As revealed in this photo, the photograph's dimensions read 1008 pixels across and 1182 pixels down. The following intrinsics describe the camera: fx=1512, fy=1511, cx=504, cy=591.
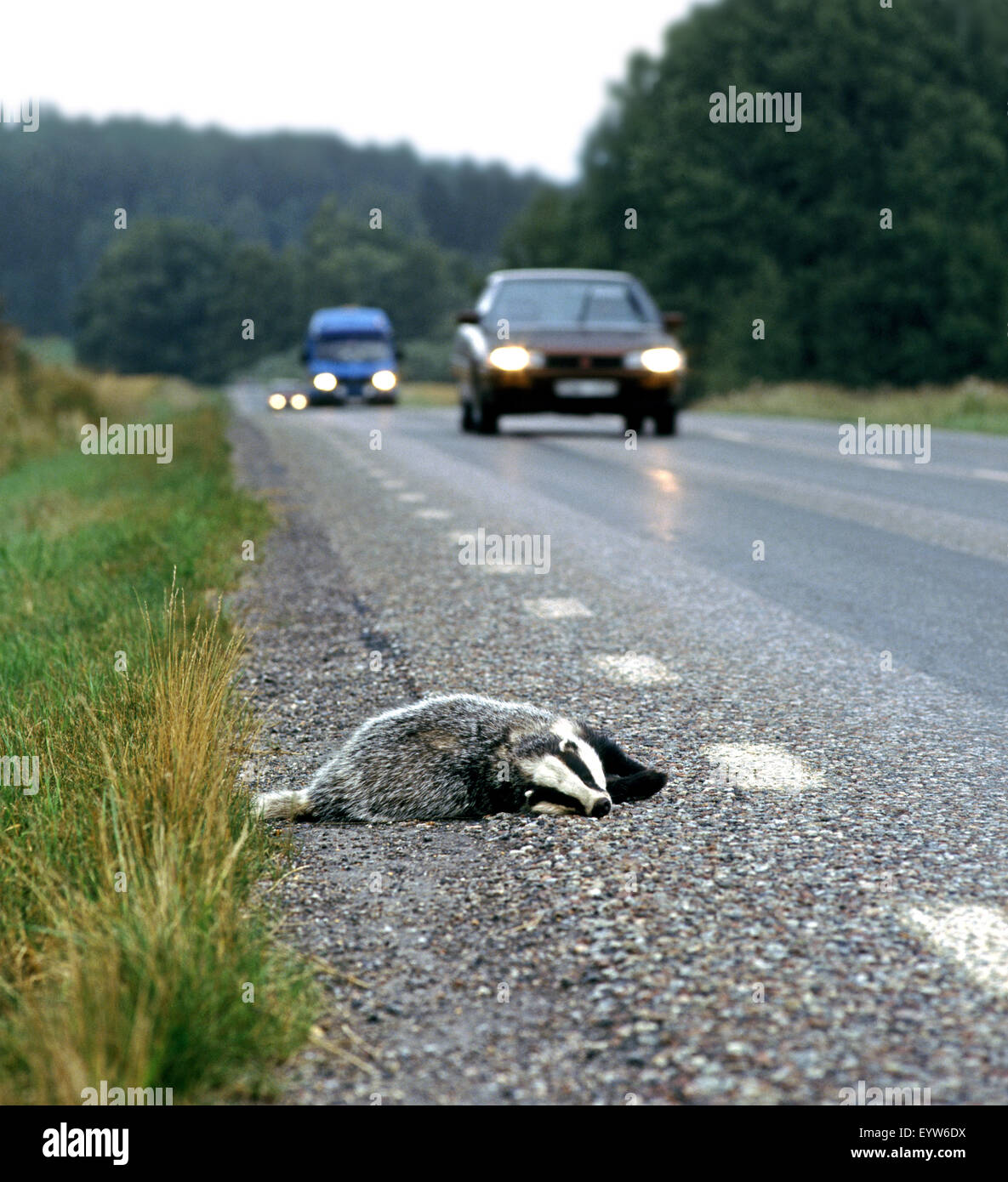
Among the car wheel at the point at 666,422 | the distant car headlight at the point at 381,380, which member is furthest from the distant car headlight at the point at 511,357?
the distant car headlight at the point at 381,380

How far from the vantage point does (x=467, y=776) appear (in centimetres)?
408

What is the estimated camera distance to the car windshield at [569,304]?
18312 millimetres

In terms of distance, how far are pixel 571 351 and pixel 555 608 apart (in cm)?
1101

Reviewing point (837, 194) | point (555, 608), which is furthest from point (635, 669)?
point (837, 194)

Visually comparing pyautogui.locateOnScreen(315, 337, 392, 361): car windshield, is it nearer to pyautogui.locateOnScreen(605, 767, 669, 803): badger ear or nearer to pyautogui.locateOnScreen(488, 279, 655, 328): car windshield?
pyautogui.locateOnScreen(488, 279, 655, 328): car windshield

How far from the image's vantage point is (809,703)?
507cm

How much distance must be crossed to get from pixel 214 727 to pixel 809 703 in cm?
212

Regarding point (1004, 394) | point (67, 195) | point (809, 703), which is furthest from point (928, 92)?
point (67, 195)

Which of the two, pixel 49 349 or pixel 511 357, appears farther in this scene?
pixel 49 349

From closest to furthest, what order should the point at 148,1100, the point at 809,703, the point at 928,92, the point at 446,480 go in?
the point at 148,1100 < the point at 809,703 < the point at 446,480 < the point at 928,92

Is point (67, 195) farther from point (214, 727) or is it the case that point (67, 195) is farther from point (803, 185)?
point (214, 727)

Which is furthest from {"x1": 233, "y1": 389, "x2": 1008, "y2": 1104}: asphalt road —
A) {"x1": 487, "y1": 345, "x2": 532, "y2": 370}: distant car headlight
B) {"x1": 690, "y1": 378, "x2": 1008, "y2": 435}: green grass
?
{"x1": 690, "y1": 378, "x2": 1008, "y2": 435}: green grass

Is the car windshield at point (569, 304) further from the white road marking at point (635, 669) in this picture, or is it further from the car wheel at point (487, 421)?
the white road marking at point (635, 669)

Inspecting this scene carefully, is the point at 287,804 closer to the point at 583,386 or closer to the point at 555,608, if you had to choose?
the point at 555,608
